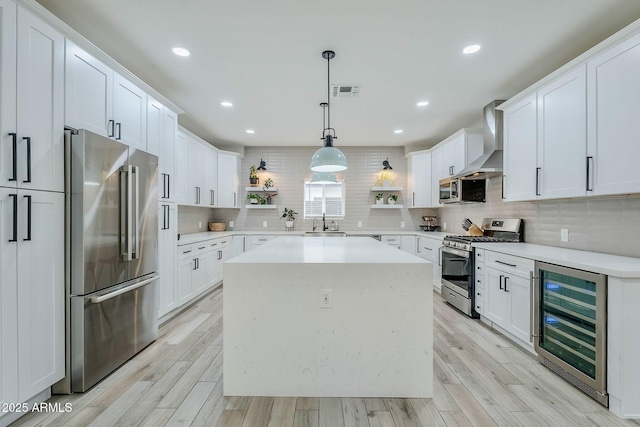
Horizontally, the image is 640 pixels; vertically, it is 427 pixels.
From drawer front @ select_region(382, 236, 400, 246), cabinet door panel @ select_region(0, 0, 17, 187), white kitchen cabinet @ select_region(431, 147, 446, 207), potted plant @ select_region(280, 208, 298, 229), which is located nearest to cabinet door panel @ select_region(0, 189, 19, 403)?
cabinet door panel @ select_region(0, 0, 17, 187)

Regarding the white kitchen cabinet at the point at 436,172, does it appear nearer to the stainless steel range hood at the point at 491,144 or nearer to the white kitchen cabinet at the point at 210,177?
the stainless steel range hood at the point at 491,144

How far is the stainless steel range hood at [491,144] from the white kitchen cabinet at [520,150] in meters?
0.20

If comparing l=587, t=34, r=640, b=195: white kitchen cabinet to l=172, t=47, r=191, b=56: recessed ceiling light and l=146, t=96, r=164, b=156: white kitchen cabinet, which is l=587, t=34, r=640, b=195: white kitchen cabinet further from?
l=146, t=96, r=164, b=156: white kitchen cabinet

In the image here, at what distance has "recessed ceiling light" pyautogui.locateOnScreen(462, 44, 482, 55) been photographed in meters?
2.63

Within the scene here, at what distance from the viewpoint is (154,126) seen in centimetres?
308

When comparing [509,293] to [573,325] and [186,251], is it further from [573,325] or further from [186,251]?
[186,251]

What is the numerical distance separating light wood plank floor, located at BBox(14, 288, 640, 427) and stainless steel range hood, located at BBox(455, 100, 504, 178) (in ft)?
6.91

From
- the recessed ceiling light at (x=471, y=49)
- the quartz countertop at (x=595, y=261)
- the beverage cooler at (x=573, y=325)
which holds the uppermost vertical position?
the recessed ceiling light at (x=471, y=49)

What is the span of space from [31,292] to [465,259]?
3919 millimetres

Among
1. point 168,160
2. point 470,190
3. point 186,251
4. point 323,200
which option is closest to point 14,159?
point 168,160

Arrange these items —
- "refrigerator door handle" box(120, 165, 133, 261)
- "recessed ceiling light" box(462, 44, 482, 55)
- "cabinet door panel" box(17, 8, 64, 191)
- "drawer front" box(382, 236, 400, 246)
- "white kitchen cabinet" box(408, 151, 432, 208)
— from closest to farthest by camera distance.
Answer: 1. "cabinet door panel" box(17, 8, 64, 191)
2. "refrigerator door handle" box(120, 165, 133, 261)
3. "recessed ceiling light" box(462, 44, 482, 55)
4. "drawer front" box(382, 236, 400, 246)
5. "white kitchen cabinet" box(408, 151, 432, 208)

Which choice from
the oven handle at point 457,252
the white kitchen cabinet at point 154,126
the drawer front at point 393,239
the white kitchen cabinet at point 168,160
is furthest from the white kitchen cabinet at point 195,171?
the oven handle at point 457,252

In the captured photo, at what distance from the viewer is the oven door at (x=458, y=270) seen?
357 centimetres

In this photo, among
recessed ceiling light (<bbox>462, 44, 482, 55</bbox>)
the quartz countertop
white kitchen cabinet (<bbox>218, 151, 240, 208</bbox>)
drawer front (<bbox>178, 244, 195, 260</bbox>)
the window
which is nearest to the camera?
the quartz countertop
